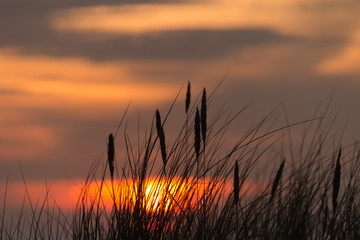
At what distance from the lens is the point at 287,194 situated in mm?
4539

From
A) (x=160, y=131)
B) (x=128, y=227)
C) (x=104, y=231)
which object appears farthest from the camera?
(x=104, y=231)

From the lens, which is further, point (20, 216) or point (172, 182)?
point (20, 216)

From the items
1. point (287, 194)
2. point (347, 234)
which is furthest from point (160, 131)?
point (347, 234)

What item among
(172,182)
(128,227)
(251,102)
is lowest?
(128,227)

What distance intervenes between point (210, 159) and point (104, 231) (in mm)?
808

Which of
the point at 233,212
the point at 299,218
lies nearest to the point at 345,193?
the point at 299,218

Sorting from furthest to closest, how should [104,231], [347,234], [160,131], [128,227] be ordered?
[347,234]
[104,231]
[128,227]
[160,131]

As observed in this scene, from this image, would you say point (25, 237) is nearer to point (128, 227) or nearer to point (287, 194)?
point (128, 227)

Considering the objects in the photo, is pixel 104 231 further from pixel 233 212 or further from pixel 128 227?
pixel 233 212

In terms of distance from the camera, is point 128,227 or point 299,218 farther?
point 299,218

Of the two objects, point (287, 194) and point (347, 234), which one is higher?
point (287, 194)

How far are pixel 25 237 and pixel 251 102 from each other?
1841 millimetres

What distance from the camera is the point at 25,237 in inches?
180

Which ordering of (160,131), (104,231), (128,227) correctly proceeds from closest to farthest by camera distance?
(160,131) → (128,227) → (104,231)
